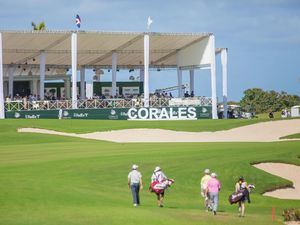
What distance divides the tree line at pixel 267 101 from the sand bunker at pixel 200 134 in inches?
2793

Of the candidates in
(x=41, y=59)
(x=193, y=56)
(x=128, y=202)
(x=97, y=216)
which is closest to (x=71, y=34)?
(x=41, y=59)

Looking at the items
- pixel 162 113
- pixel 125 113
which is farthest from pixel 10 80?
pixel 162 113

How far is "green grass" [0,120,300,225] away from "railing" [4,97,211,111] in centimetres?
1561

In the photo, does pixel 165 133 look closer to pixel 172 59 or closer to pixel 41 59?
pixel 41 59

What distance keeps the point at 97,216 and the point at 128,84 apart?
228 ft

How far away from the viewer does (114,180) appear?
34656 millimetres

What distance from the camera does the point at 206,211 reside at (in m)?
28.3

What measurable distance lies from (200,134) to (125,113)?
14.8 meters

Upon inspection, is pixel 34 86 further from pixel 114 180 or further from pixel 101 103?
pixel 114 180

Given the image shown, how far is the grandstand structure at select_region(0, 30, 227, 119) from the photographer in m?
70.9

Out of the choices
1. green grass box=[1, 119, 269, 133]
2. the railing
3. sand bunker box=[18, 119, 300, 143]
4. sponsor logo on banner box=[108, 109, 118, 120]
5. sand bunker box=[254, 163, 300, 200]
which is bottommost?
sand bunker box=[254, 163, 300, 200]

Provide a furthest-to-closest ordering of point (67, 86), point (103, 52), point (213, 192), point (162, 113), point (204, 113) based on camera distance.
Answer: point (67, 86)
point (103, 52)
point (204, 113)
point (162, 113)
point (213, 192)

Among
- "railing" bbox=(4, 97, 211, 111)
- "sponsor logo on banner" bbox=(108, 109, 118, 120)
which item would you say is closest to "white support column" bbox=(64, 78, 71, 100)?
"railing" bbox=(4, 97, 211, 111)

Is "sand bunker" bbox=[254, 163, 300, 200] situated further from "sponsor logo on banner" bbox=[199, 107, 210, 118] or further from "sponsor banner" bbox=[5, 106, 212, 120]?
"sponsor logo on banner" bbox=[199, 107, 210, 118]
